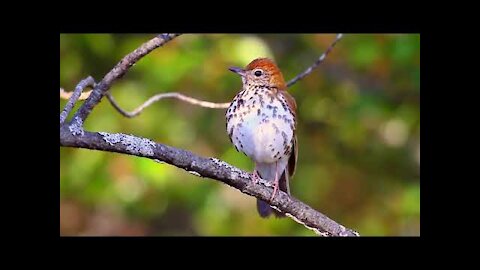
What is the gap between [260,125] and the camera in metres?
4.04

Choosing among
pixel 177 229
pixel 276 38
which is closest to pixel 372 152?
pixel 276 38

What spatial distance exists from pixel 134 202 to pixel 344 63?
2.07m

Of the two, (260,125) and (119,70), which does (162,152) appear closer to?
(119,70)

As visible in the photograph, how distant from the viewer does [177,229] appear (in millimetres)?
7004

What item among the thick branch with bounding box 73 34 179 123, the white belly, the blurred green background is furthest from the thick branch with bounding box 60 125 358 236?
the blurred green background

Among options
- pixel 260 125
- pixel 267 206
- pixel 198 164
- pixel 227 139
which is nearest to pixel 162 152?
pixel 198 164

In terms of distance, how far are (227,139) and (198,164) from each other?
3.57 m

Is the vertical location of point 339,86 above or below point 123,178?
above

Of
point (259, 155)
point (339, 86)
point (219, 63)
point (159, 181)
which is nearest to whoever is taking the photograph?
point (259, 155)

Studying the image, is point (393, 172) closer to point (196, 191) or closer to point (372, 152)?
point (372, 152)

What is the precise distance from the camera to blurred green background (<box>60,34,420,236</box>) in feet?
20.0

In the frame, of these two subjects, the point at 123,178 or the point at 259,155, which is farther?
the point at 123,178

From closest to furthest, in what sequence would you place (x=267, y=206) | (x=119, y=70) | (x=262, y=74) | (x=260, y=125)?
(x=119, y=70) < (x=260, y=125) < (x=262, y=74) < (x=267, y=206)

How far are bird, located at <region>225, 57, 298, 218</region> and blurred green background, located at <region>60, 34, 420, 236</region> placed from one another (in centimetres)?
162
